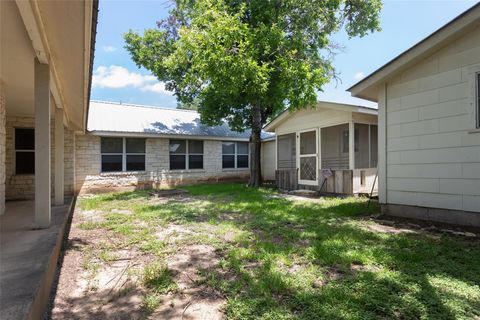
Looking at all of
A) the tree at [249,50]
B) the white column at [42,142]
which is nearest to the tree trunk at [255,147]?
the tree at [249,50]

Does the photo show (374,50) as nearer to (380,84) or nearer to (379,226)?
(380,84)

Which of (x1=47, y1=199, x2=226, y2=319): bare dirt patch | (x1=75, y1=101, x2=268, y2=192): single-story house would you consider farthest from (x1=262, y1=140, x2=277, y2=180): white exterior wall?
(x1=47, y1=199, x2=226, y2=319): bare dirt patch

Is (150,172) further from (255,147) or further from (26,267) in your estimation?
(26,267)

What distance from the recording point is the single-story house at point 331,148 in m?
8.98

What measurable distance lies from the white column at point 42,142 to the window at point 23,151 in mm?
6953

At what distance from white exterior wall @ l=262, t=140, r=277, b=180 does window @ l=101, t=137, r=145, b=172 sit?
22.5 ft

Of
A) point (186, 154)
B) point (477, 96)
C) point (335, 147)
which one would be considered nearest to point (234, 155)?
point (186, 154)

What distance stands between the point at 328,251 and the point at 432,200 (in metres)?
2.98

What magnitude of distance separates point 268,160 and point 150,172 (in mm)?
6626

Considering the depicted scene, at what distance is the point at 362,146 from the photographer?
366 inches

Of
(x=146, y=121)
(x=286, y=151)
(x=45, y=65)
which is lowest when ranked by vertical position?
(x=286, y=151)

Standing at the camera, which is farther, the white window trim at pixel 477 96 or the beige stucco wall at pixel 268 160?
the beige stucco wall at pixel 268 160

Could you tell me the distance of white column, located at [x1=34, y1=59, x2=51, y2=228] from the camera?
13.4ft

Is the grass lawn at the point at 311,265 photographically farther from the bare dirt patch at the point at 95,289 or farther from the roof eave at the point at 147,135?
the roof eave at the point at 147,135
